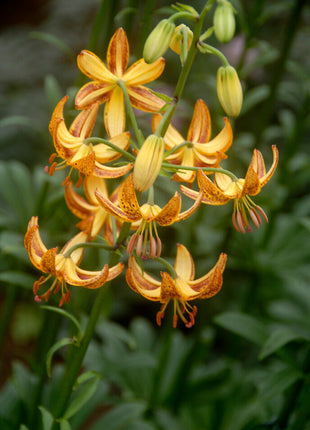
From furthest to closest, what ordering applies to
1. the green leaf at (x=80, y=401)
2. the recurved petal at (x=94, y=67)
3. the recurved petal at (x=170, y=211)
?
1. the green leaf at (x=80, y=401)
2. the recurved petal at (x=94, y=67)
3. the recurved petal at (x=170, y=211)

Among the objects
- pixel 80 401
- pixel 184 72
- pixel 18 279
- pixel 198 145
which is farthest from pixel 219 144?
pixel 18 279

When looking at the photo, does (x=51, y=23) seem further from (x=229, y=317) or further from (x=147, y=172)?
(x=147, y=172)

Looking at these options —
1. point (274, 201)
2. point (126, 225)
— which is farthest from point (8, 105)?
point (126, 225)

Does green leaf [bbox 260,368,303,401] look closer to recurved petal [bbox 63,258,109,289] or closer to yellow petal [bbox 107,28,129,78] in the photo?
recurved petal [bbox 63,258,109,289]

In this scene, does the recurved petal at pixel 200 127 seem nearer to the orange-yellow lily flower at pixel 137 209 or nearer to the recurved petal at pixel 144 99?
the recurved petal at pixel 144 99

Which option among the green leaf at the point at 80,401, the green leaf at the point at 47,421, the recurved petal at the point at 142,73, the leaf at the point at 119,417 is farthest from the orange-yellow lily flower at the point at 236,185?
Result: the leaf at the point at 119,417

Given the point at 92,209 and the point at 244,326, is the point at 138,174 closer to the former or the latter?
the point at 92,209
